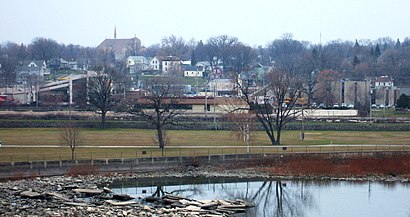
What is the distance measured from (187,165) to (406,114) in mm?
46066

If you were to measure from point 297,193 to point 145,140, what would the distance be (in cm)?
2395

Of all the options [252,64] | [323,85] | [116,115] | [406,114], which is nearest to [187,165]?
[116,115]

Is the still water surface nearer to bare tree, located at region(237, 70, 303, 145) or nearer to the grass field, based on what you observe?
the grass field

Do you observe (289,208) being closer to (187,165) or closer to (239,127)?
(187,165)

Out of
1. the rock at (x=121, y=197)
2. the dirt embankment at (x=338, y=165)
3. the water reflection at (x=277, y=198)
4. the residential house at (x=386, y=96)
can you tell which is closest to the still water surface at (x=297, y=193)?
the water reflection at (x=277, y=198)

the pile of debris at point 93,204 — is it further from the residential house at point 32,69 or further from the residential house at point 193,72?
the residential house at point 193,72

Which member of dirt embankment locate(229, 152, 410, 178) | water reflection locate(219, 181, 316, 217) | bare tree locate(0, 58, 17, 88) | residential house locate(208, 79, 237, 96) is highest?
bare tree locate(0, 58, 17, 88)

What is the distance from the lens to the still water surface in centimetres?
4422

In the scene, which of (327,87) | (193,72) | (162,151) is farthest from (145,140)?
(193,72)

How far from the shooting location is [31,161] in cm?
5425

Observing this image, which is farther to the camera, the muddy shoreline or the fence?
the fence

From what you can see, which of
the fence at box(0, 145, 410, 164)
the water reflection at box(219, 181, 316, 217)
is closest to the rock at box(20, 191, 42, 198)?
the fence at box(0, 145, 410, 164)

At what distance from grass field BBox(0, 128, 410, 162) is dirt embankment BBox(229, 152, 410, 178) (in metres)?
3.93

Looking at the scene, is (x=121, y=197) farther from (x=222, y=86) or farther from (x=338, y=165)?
(x=222, y=86)
